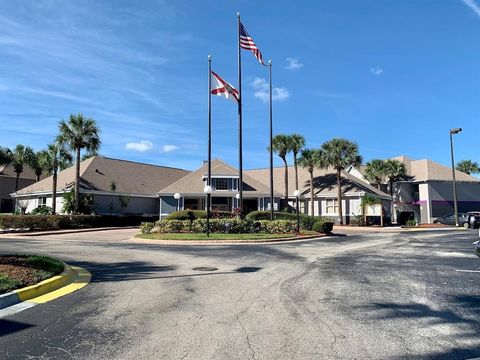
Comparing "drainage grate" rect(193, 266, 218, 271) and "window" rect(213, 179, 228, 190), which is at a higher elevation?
"window" rect(213, 179, 228, 190)

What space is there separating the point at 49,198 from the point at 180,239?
81.6 ft

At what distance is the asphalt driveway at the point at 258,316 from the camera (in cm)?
516

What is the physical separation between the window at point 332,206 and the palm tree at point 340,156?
1.67m

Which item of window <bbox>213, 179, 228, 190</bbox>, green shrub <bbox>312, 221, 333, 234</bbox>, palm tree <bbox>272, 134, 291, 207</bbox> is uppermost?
palm tree <bbox>272, 134, 291, 207</bbox>

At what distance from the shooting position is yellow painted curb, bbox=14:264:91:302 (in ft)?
25.5

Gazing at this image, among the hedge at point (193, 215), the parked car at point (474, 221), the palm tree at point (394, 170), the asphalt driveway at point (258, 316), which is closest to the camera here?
the asphalt driveway at point (258, 316)

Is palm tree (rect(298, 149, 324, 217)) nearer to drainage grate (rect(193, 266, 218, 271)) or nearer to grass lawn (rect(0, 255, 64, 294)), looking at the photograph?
drainage grate (rect(193, 266, 218, 271))

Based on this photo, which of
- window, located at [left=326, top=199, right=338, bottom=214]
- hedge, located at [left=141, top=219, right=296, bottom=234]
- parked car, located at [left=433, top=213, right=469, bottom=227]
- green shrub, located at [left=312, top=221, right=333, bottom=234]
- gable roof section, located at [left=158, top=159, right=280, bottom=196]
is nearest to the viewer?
hedge, located at [left=141, top=219, right=296, bottom=234]

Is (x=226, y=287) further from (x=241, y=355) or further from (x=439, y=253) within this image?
(x=439, y=253)

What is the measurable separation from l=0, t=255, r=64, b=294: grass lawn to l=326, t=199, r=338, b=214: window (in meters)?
37.5

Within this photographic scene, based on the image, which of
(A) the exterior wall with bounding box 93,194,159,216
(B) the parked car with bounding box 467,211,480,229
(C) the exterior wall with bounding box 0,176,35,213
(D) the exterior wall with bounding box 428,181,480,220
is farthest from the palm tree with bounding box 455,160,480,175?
(C) the exterior wall with bounding box 0,176,35,213

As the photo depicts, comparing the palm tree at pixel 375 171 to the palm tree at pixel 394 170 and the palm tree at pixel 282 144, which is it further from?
the palm tree at pixel 282 144

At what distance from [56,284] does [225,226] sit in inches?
692

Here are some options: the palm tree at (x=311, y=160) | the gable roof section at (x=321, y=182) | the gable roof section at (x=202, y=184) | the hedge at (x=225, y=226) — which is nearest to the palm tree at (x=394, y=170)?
the gable roof section at (x=321, y=182)
